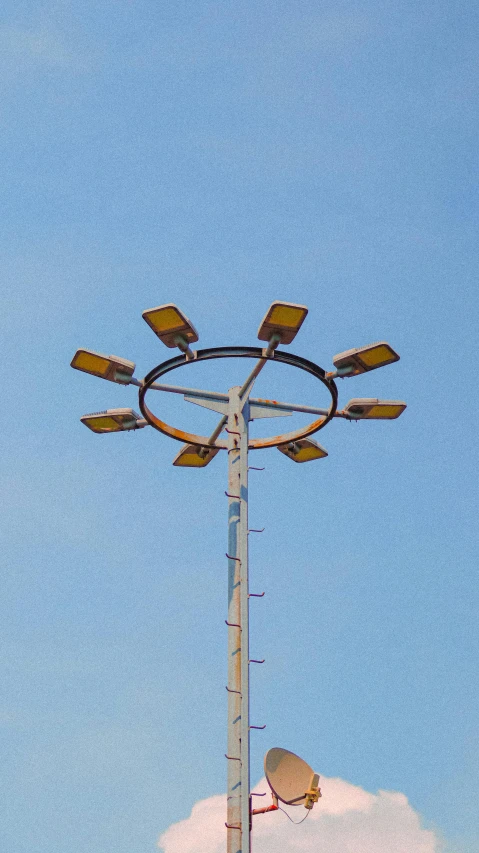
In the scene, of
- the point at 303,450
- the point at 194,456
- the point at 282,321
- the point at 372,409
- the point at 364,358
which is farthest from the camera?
the point at 194,456

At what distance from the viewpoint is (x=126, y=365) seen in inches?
539

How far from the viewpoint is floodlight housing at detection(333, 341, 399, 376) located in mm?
13609

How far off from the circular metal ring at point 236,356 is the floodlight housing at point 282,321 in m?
0.23

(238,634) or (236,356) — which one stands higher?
(236,356)

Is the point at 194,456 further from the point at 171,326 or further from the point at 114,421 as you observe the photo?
the point at 171,326

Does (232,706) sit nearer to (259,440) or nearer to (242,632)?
(242,632)

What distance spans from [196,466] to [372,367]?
3068 mm

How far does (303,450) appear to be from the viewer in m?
15.5

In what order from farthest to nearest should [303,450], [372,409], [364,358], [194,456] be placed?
[194,456] → [303,450] → [372,409] → [364,358]

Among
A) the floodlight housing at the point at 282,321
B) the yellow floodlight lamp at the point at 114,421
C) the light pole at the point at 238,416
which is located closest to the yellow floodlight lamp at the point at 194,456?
the light pole at the point at 238,416

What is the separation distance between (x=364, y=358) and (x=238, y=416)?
4.94ft

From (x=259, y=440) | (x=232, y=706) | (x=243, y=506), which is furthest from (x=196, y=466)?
(x=232, y=706)

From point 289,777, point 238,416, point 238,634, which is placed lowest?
point 289,777

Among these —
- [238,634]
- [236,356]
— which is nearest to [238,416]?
[236,356]
